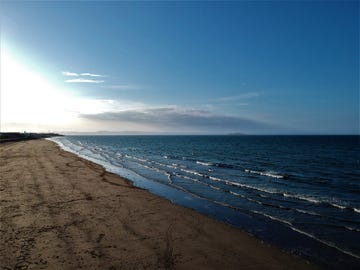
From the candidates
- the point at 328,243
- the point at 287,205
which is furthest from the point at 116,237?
the point at 287,205

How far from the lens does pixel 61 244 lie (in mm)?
9820

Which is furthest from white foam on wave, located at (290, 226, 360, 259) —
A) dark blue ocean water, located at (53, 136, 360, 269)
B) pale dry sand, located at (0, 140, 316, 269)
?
pale dry sand, located at (0, 140, 316, 269)

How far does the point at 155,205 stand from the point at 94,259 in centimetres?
767

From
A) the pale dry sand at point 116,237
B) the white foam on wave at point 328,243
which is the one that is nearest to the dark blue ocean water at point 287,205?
the white foam on wave at point 328,243

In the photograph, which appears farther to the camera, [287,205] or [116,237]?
[287,205]

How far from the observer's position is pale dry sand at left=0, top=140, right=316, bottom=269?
879 cm

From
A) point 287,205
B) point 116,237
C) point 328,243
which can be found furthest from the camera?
point 287,205

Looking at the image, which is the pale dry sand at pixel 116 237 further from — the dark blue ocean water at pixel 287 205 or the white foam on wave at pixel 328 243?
the white foam on wave at pixel 328 243

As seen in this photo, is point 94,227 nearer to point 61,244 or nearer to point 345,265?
point 61,244

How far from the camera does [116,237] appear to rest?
10797mm

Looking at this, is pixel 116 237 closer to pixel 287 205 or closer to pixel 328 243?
pixel 328 243

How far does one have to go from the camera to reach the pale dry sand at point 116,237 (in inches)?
346

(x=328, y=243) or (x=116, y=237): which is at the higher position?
(x=116, y=237)

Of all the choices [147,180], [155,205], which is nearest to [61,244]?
[155,205]
